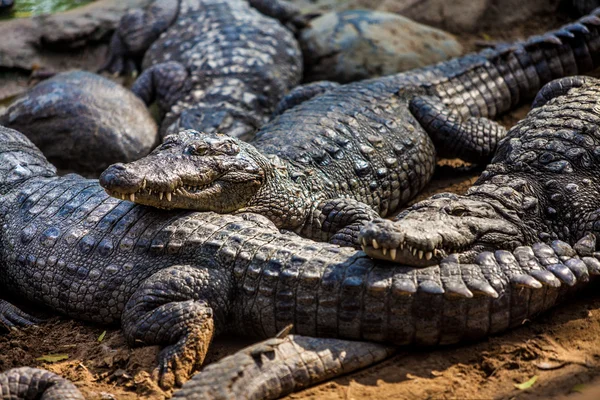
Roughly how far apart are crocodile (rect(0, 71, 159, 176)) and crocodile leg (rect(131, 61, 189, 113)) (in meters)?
0.75

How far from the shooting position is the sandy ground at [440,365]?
3.37 m

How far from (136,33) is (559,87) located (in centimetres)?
463

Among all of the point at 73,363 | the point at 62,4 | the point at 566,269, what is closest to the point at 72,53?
the point at 62,4

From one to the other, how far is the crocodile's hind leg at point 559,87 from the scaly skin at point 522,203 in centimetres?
43

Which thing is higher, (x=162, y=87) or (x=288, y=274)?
(x=288, y=274)

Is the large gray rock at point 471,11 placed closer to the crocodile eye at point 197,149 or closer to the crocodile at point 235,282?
the crocodile eye at point 197,149

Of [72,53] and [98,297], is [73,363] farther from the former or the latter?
[72,53]

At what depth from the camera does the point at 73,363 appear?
12.9 feet

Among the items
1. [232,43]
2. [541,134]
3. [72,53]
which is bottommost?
[72,53]

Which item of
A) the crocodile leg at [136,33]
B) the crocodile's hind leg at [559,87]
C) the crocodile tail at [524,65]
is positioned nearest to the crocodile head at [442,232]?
the crocodile's hind leg at [559,87]

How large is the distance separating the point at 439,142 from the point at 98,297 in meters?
3.08

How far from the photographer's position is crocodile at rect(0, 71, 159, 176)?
6301 millimetres

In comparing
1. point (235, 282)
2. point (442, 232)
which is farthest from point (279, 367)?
point (442, 232)

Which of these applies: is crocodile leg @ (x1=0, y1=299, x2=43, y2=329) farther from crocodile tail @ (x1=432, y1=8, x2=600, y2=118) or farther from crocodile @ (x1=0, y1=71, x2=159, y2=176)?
crocodile tail @ (x1=432, y1=8, x2=600, y2=118)
